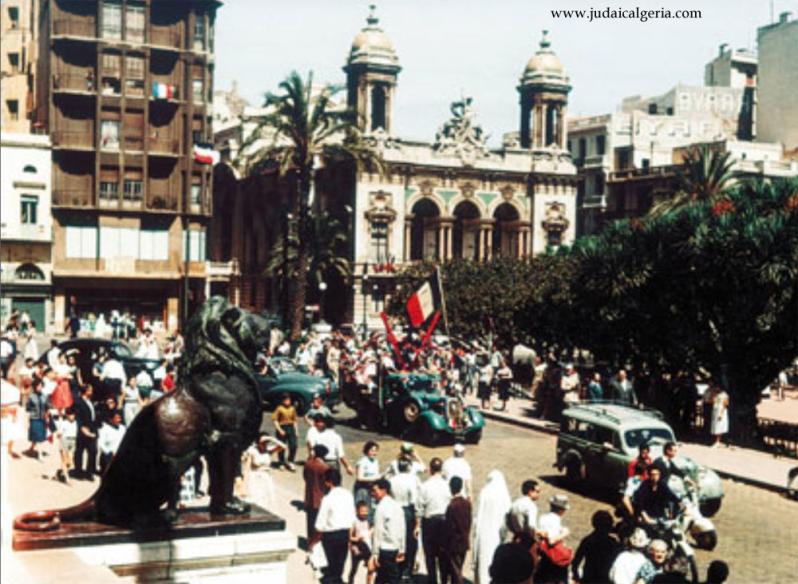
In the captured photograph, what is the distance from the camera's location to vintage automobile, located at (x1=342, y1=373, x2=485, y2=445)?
24.1 meters

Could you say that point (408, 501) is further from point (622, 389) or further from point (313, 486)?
point (622, 389)

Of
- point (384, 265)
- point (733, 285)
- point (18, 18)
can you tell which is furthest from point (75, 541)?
point (18, 18)

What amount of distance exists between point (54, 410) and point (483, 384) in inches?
549

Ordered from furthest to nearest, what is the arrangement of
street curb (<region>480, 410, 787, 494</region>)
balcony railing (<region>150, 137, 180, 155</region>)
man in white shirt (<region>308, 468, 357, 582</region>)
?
balcony railing (<region>150, 137, 180, 155</region>) < street curb (<region>480, 410, 787, 494</region>) < man in white shirt (<region>308, 468, 357, 582</region>)

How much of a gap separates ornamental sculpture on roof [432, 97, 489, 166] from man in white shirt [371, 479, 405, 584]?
195 feet

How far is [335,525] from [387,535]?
0.63 m

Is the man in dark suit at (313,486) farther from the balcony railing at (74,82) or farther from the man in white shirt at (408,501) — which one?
the balcony railing at (74,82)

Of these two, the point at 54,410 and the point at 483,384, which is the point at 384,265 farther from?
the point at 54,410

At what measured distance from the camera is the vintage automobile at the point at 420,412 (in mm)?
24078

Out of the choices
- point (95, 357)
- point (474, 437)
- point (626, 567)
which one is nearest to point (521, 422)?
point (474, 437)

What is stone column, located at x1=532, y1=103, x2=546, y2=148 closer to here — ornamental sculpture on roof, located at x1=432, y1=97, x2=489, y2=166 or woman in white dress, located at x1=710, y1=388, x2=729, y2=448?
ornamental sculpture on roof, located at x1=432, y1=97, x2=489, y2=166

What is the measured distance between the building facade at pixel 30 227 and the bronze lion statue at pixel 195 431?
1930 inches

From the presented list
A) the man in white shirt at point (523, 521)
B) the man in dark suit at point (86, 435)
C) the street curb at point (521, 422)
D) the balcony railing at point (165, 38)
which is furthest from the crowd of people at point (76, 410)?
the balcony railing at point (165, 38)

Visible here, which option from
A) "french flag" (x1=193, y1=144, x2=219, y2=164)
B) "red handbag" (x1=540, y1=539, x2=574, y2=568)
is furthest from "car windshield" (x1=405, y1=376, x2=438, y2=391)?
"red handbag" (x1=540, y1=539, x2=574, y2=568)
